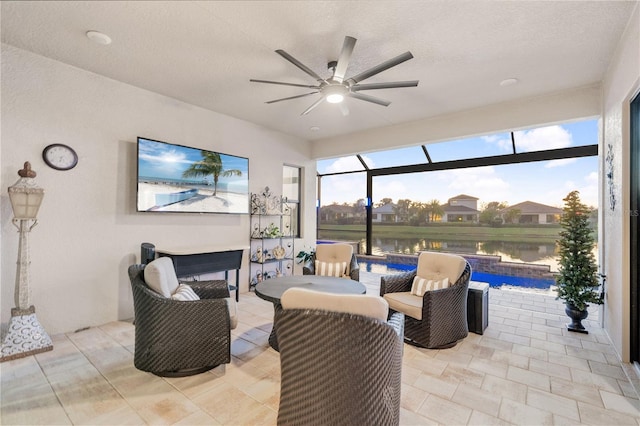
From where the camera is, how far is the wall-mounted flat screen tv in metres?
3.69

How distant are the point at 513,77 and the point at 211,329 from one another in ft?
13.4

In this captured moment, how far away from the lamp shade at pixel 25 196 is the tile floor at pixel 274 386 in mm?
1297

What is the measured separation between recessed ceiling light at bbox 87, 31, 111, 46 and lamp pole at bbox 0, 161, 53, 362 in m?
1.32

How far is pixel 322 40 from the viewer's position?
263cm

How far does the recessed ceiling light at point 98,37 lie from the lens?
2570mm

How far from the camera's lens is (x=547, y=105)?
3.80 meters

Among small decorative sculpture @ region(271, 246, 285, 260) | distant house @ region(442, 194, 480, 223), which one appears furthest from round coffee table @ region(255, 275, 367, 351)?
distant house @ region(442, 194, 480, 223)

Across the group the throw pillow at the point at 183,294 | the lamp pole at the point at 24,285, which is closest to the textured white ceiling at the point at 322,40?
the lamp pole at the point at 24,285

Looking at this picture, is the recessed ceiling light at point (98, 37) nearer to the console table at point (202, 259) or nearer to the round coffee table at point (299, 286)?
the console table at point (202, 259)

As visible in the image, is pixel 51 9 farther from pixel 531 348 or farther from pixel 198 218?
pixel 531 348

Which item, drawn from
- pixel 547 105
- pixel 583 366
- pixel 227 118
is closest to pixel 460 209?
pixel 547 105

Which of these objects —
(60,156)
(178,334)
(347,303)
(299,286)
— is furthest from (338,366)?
(60,156)

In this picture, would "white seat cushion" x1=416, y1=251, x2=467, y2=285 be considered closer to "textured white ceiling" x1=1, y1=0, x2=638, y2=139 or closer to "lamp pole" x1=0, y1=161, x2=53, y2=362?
"textured white ceiling" x1=1, y1=0, x2=638, y2=139

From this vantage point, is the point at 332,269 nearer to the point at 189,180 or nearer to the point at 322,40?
the point at 189,180
